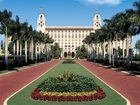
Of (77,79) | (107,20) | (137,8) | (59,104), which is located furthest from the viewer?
(107,20)

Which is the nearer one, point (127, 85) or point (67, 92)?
point (67, 92)

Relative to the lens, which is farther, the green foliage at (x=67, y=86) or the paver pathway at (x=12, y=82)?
the paver pathway at (x=12, y=82)

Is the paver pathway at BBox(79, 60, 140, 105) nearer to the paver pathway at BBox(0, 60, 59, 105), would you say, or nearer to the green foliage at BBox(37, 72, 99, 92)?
the green foliage at BBox(37, 72, 99, 92)

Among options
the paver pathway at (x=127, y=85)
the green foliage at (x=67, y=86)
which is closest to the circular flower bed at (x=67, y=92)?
the green foliage at (x=67, y=86)

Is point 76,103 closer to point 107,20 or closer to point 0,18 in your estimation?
point 0,18

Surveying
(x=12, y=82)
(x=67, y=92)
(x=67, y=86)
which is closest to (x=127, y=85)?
(x=12, y=82)

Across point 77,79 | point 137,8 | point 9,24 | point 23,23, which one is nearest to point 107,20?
point 23,23

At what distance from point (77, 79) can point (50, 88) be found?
247cm

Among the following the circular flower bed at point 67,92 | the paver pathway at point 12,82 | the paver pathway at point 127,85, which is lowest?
the paver pathway at point 127,85

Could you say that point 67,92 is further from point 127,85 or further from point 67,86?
point 127,85

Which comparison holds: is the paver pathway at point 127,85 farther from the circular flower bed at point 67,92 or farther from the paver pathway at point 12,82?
the paver pathway at point 12,82

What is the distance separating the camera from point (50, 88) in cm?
1828

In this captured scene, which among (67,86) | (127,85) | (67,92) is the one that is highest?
(67,86)

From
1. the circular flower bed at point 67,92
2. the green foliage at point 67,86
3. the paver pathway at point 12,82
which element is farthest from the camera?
the paver pathway at point 12,82
